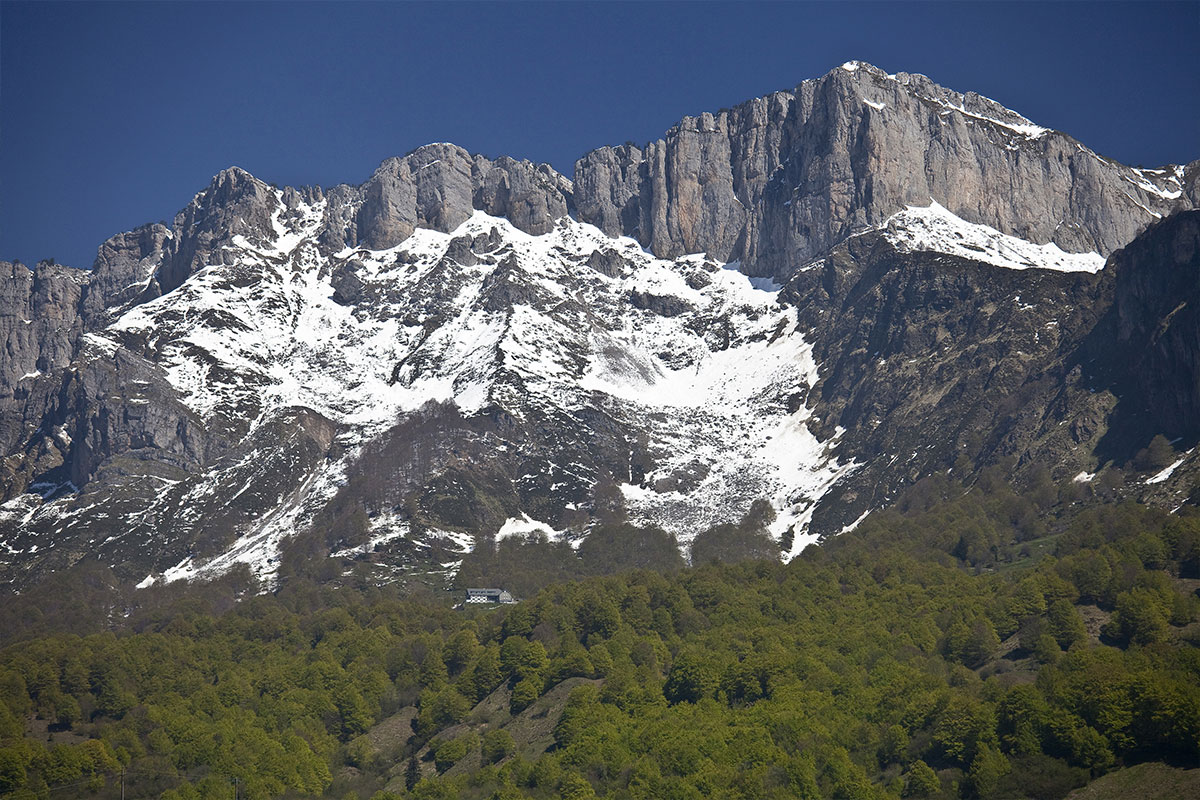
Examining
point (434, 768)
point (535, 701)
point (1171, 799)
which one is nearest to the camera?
point (1171, 799)

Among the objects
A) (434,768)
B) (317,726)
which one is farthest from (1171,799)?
(317,726)

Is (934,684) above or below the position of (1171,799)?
above

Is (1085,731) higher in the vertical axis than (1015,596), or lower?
lower

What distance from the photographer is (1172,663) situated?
16162 centimetres

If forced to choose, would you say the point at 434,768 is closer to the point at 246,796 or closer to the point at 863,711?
the point at 246,796

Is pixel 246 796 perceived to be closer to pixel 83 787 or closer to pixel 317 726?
pixel 83 787

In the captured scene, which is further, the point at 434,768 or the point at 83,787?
the point at 434,768

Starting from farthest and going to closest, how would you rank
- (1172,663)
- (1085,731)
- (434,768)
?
(434,768), (1172,663), (1085,731)

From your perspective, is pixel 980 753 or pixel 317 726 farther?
pixel 317 726

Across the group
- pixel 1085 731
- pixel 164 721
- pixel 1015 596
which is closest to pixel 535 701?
pixel 164 721

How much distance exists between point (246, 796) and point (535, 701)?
42.6 meters

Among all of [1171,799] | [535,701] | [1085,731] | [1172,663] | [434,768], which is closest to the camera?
[1171,799]

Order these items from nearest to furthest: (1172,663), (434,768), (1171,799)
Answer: (1171,799) < (1172,663) < (434,768)

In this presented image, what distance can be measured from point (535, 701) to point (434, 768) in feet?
60.0
